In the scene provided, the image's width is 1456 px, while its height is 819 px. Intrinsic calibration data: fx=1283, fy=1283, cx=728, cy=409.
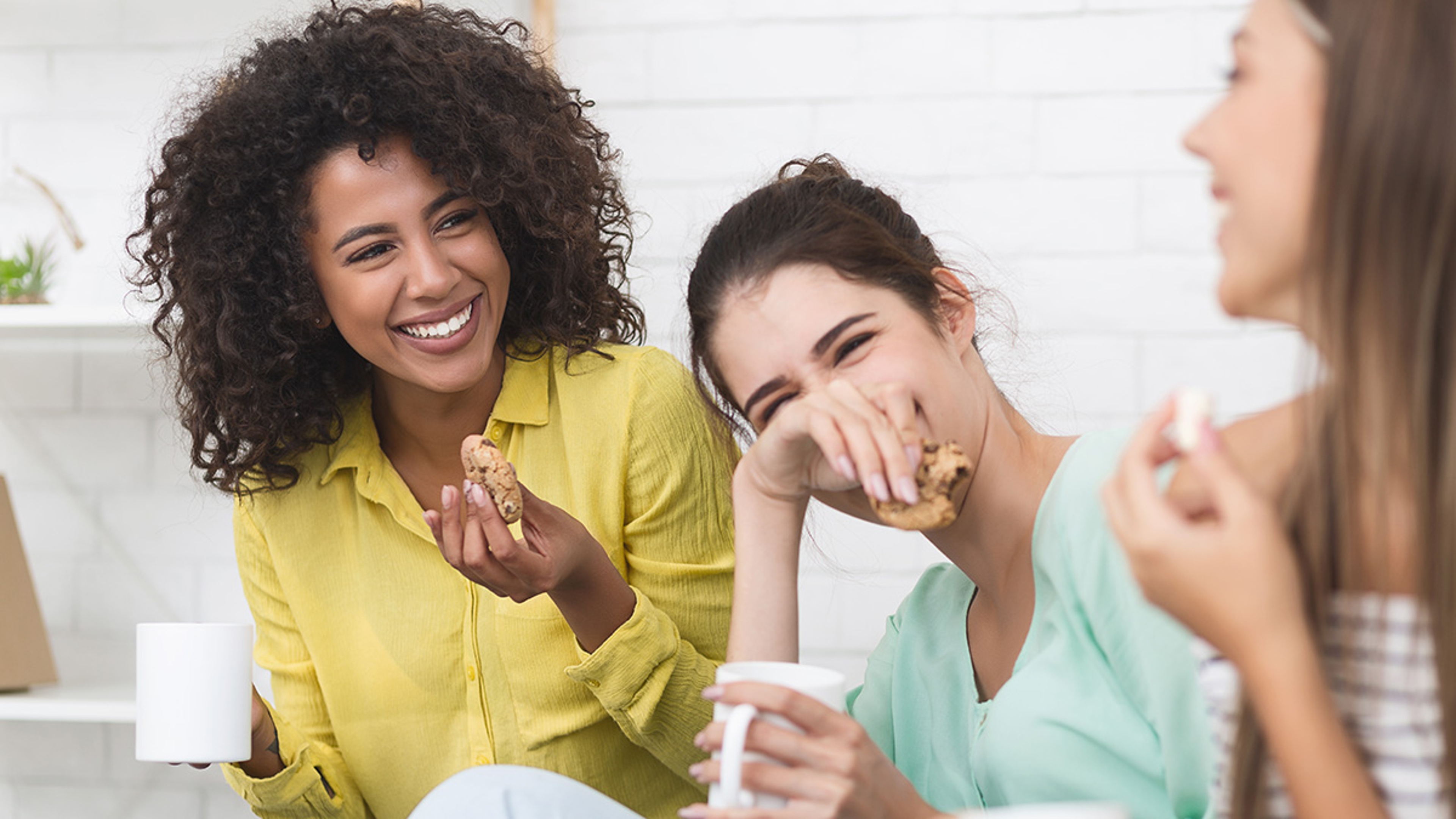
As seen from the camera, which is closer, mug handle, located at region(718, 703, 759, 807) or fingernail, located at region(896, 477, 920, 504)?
mug handle, located at region(718, 703, 759, 807)

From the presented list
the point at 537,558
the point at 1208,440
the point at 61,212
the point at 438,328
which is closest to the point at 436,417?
the point at 438,328

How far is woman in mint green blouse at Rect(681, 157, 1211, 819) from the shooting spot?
1.00 metres

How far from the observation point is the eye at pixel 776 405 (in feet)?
3.92

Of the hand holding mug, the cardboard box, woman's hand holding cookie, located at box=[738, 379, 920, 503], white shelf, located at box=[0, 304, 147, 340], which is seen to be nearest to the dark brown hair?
woman's hand holding cookie, located at box=[738, 379, 920, 503]

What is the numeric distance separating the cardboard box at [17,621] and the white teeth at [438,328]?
104 centimetres

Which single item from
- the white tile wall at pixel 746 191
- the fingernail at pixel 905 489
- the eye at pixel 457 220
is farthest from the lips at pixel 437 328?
the fingernail at pixel 905 489

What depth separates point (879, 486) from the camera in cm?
101

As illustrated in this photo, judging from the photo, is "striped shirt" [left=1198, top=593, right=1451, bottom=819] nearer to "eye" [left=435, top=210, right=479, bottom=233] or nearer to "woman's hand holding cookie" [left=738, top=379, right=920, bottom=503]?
"woman's hand holding cookie" [left=738, top=379, right=920, bottom=503]

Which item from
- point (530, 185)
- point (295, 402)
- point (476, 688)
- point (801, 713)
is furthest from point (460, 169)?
point (801, 713)

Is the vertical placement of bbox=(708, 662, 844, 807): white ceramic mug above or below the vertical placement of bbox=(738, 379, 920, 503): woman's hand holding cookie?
below

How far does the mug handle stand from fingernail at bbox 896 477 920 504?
24 cm

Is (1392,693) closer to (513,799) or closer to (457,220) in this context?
(513,799)

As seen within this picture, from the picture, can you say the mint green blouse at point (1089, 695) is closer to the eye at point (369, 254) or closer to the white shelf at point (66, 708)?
the eye at point (369, 254)

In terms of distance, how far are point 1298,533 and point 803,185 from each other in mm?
729
